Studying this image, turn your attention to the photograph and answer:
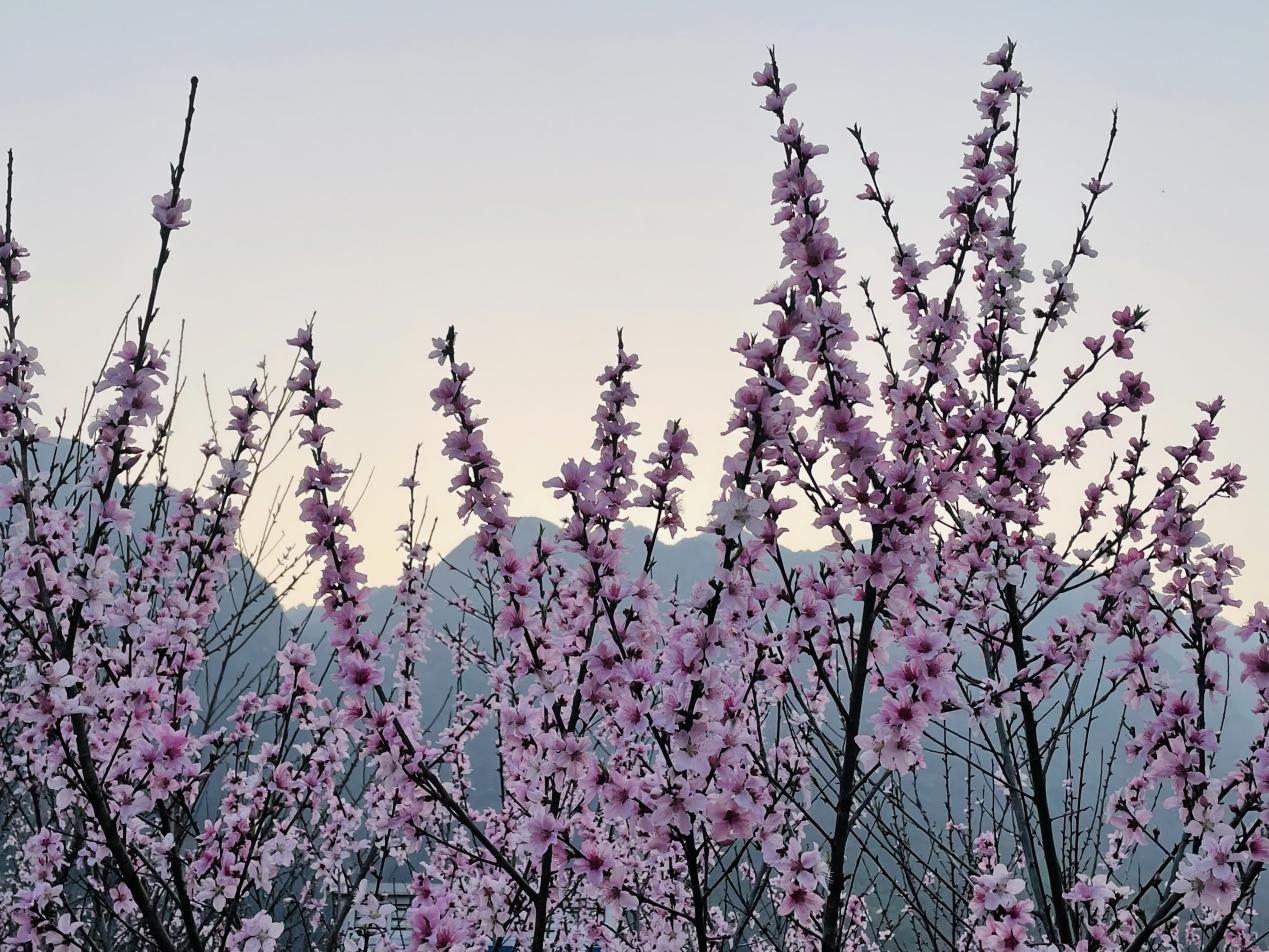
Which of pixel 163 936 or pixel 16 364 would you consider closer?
pixel 163 936

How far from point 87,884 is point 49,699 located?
1.45 m

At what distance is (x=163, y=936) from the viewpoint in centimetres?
303

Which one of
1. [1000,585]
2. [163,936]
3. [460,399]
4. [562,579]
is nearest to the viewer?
[163,936]

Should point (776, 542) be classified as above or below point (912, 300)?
below

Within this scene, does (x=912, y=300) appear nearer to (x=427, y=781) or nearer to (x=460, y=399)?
(x=460, y=399)

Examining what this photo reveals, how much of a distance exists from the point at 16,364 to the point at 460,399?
5.81 ft

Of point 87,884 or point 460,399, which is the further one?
point 87,884

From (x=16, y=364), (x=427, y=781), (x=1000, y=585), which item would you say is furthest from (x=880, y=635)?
(x=16, y=364)

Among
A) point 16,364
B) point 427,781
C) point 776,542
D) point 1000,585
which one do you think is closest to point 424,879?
point 427,781

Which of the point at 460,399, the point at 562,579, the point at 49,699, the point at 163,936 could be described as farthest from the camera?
the point at 562,579

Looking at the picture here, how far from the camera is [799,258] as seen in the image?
10.4 feet

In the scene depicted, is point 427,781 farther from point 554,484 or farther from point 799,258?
point 799,258

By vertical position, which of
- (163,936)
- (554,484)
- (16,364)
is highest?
(16,364)

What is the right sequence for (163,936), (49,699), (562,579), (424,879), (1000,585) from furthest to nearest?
(562,579) < (1000,585) < (424,879) < (49,699) < (163,936)
